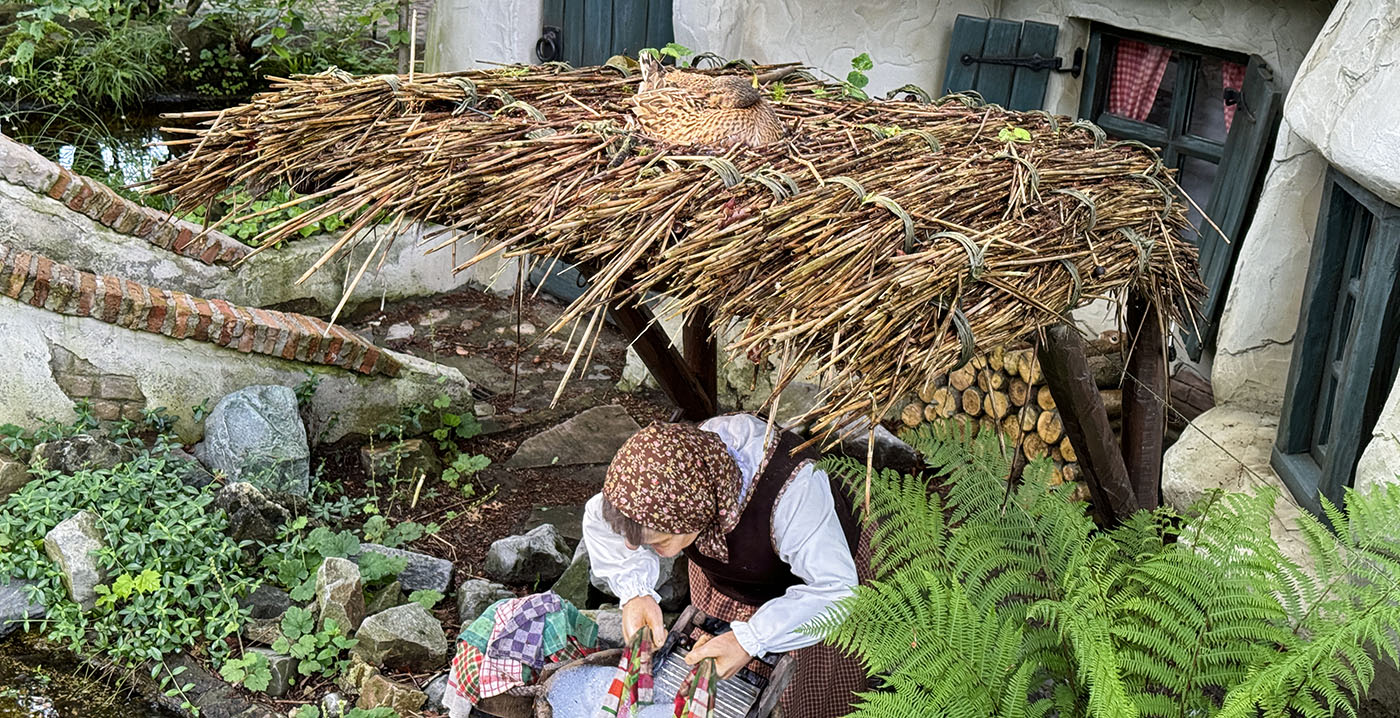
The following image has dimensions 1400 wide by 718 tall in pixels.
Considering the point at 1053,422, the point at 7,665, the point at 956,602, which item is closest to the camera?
the point at 956,602

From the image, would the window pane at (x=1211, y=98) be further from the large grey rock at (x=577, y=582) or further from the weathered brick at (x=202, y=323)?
the weathered brick at (x=202, y=323)

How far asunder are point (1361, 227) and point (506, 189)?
2.52 meters

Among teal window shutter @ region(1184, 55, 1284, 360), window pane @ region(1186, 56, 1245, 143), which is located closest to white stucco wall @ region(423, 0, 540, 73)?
window pane @ region(1186, 56, 1245, 143)

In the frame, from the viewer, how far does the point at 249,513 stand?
173 inches

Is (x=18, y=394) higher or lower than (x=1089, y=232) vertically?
lower

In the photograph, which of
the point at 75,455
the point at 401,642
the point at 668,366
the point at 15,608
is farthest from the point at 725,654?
the point at 75,455

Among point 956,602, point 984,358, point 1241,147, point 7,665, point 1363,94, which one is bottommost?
point 7,665

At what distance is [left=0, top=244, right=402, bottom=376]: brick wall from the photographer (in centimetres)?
464

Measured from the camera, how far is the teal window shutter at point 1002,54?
5793 millimetres

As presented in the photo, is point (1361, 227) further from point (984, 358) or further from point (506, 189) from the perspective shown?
point (506, 189)

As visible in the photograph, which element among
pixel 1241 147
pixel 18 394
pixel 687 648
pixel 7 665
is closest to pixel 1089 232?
pixel 687 648

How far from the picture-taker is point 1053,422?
15.5 feet

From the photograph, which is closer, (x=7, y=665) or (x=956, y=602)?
(x=956, y=602)

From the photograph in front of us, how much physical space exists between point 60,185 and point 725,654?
394cm
